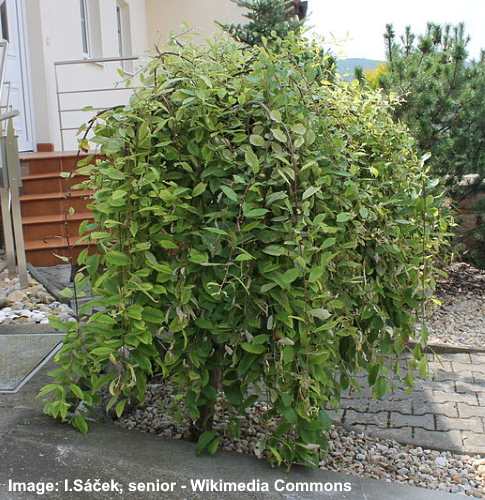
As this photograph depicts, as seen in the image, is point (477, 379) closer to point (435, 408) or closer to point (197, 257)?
point (435, 408)

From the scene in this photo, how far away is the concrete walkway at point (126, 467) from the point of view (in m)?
2.10

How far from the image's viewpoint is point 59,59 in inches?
348

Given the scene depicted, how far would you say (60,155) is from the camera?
6.87 metres

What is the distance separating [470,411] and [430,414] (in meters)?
0.25

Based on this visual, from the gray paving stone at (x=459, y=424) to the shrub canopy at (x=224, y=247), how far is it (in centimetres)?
139

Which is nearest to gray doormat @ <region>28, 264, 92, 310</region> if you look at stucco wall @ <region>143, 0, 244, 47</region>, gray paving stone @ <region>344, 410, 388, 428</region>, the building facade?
the building facade

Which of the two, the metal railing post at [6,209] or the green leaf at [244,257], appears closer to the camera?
the green leaf at [244,257]

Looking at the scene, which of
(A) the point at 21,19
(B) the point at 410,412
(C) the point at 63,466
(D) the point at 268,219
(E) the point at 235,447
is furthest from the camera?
(A) the point at 21,19

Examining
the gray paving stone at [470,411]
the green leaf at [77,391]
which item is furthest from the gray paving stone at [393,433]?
the green leaf at [77,391]

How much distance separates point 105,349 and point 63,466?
1.24ft

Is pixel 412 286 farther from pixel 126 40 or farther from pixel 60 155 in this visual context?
pixel 126 40

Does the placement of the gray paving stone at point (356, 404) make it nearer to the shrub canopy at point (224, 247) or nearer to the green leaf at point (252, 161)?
the shrub canopy at point (224, 247)

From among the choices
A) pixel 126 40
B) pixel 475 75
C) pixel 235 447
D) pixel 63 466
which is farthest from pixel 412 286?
pixel 126 40

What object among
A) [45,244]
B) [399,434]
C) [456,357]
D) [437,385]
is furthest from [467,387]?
[45,244]
